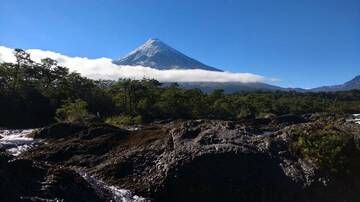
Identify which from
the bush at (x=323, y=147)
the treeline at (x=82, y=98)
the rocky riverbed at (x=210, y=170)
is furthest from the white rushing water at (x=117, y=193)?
the treeline at (x=82, y=98)

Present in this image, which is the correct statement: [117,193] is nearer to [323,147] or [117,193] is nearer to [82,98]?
[323,147]

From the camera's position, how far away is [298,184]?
16.5 meters

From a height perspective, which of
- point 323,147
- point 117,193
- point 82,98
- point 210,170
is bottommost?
point 82,98

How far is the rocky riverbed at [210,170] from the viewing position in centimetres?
1503

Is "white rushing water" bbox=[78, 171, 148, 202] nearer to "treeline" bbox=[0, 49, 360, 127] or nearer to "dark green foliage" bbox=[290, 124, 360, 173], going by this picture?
"dark green foliage" bbox=[290, 124, 360, 173]

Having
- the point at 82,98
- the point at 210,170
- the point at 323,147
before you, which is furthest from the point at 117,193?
the point at 82,98

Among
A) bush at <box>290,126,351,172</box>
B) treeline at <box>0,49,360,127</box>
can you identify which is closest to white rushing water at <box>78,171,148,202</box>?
bush at <box>290,126,351,172</box>

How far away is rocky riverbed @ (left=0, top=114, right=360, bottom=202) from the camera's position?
1503 cm

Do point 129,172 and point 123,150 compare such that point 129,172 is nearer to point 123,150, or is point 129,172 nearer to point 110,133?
point 123,150

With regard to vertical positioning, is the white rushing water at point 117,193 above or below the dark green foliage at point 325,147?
below

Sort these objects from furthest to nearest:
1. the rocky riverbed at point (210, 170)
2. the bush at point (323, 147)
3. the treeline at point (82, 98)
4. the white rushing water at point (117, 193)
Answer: the treeline at point (82, 98) → the bush at point (323, 147) → the white rushing water at point (117, 193) → the rocky riverbed at point (210, 170)

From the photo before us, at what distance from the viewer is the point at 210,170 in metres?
16.4

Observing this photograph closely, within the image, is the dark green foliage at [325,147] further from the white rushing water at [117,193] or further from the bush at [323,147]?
the white rushing water at [117,193]

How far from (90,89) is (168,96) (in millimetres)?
15083
